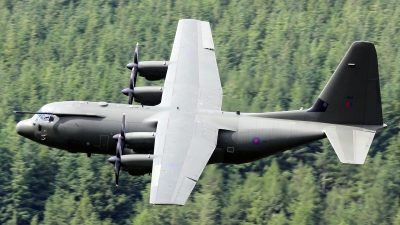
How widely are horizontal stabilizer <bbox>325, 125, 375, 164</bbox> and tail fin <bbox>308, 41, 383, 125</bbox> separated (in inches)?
23.4

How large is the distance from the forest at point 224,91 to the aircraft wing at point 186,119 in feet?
27.7

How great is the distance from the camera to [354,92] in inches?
2112

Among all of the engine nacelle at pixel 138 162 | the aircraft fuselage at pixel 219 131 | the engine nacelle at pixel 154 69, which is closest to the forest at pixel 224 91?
the engine nacelle at pixel 154 69

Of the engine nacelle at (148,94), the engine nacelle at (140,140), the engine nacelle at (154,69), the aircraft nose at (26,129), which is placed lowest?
the aircraft nose at (26,129)

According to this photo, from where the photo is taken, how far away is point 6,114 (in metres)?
99.5

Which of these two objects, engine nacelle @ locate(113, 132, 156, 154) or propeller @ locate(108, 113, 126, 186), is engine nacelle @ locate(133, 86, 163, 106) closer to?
engine nacelle @ locate(113, 132, 156, 154)

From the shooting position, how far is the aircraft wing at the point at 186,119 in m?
→ 48.5

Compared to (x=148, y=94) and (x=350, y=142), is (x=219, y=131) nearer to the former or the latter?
(x=148, y=94)

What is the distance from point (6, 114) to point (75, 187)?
18613 millimetres

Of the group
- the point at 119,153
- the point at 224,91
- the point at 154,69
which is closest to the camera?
the point at 119,153

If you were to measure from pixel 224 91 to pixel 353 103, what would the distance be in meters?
16.0

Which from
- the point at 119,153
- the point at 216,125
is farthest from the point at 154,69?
the point at 119,153

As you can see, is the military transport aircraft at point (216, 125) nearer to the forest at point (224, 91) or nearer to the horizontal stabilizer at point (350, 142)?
the horizontal stabilizer at point (350, 142)

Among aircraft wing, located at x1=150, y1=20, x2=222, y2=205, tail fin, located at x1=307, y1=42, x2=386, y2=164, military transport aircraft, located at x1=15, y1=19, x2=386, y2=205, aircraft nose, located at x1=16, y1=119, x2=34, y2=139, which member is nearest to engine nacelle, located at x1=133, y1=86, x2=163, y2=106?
aircraft wing, located at x1=150, y1=20, x2=222, y2=205
